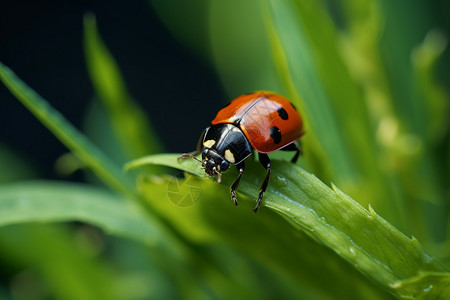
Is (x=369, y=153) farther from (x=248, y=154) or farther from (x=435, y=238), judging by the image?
(x=435, y=238)

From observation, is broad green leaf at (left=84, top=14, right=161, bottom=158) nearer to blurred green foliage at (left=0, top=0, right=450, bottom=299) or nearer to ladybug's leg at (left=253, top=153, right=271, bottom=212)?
blurred green foliage at (left=0, top=0, right=450, bottom=299)

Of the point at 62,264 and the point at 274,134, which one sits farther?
the point at 62,264

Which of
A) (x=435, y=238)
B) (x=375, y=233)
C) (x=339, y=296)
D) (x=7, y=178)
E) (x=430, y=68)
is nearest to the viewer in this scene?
(x=375, y=233)

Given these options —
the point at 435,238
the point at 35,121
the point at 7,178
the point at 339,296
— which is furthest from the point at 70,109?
the point at 339,296

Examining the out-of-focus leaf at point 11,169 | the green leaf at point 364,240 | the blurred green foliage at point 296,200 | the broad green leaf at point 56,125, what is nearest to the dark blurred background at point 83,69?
the out-of-focus leaf at point 11,169

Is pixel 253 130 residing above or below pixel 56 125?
below

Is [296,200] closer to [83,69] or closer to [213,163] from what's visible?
[213,163]

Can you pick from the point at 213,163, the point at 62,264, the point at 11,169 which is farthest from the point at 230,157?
the point at 11,169
